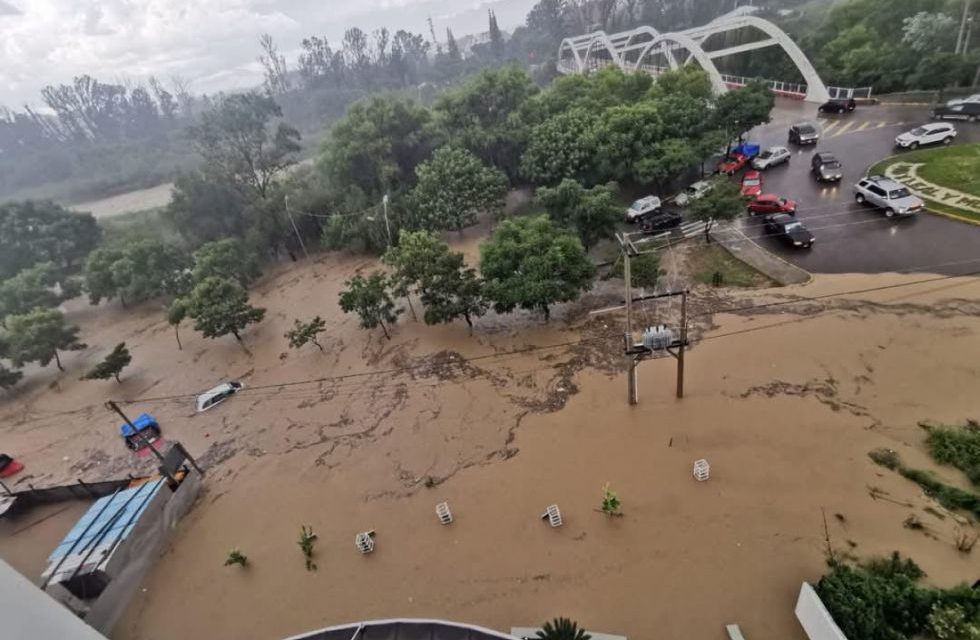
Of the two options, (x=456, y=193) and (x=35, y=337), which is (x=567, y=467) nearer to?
(x=456, y=193)

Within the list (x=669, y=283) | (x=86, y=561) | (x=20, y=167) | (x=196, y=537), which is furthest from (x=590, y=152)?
(x=20, y=167)

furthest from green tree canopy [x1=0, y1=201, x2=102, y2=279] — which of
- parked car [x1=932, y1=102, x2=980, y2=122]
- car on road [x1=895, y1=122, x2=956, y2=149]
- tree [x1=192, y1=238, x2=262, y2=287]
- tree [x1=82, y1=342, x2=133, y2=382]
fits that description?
parked car [x1=932, y1=102, x2=980, y2=122]

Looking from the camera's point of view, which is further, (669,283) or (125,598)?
(669,283)

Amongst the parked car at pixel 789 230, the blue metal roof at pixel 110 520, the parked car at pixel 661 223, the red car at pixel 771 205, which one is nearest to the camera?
the blue metal roof at pixel 110 520

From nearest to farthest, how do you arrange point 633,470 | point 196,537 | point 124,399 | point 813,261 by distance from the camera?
1. point 633,470
2. point 196,537
3. point 813,261
4. point 124,399

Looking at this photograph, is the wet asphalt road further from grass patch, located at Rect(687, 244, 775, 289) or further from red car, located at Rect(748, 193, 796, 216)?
grass patch, located at Rect(687, 244, 775, 289)

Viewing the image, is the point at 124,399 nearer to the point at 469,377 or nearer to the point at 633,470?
the point at 469,377

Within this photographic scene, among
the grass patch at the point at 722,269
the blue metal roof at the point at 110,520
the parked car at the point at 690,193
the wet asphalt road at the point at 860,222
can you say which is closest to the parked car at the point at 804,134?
the wet asphalt road at the point at 860,222

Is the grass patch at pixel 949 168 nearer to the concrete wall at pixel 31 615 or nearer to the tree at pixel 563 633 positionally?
the tree at pixel 563 633
